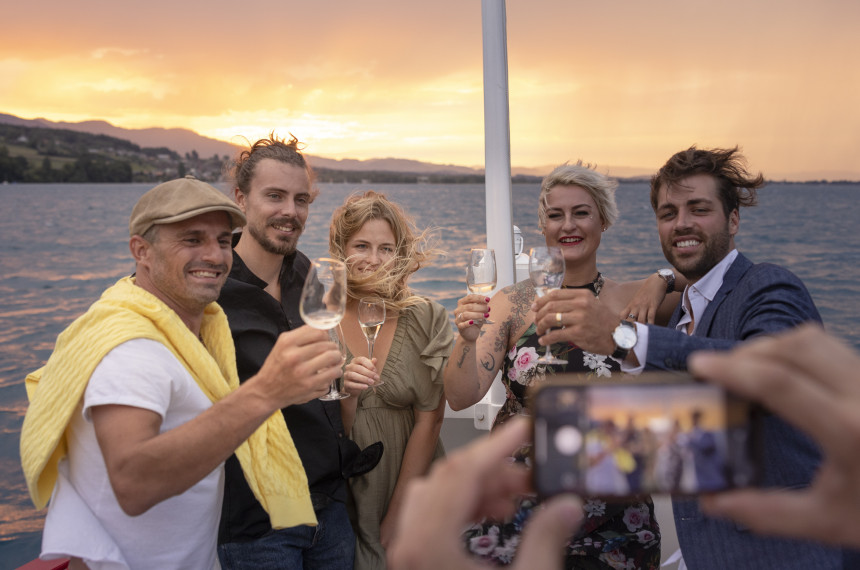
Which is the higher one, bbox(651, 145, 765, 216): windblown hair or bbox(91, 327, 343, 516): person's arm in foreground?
bbox(651, 145, 765, 216): windblown hair

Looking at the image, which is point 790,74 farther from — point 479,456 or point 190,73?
point 479,456

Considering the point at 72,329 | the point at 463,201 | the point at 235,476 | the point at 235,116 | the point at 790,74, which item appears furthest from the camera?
the point at 463,201

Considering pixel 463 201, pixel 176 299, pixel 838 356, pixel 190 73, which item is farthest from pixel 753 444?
pixel 463 201

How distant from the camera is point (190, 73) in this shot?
2827 cm

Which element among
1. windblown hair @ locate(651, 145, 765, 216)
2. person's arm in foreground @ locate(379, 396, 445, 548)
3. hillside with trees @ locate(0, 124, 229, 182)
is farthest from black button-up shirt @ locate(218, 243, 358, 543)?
hillside with trees @ locate(0, 124, 229, 182)

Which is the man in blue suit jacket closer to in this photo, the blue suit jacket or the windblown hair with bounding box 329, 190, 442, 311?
the blue suit jacket

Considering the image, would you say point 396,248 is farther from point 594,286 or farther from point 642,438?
point 642,438

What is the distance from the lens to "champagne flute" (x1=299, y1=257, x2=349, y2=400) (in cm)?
171

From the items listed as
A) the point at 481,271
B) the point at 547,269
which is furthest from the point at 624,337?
the point at 481,271

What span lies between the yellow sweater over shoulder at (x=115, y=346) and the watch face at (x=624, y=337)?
3.94 ft

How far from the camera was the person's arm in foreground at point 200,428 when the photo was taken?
1530 millimetres

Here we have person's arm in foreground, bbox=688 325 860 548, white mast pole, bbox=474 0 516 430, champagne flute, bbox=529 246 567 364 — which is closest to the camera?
person's arm in foreground, bbox=688 325 860 548

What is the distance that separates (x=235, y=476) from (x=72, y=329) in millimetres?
921

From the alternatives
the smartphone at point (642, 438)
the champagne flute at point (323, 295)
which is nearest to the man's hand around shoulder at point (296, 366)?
the champagne flute at point (323, 295)
